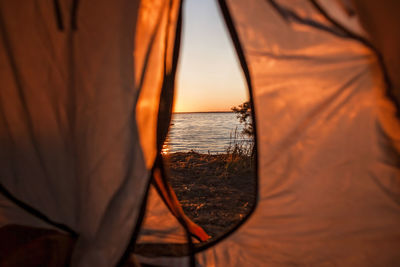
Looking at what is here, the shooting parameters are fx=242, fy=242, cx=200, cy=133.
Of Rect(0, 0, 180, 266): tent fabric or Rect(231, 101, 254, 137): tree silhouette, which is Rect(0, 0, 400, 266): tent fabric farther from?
Rect(231, 101, 254, 137): tree silhouette

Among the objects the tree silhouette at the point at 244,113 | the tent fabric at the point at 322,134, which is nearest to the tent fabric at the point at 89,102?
the tent fabric at the point at 322,134

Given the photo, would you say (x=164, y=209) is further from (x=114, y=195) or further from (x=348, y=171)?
(x=348, y=171)

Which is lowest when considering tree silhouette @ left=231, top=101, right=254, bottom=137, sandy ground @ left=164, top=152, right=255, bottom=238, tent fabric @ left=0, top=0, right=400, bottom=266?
sandy ground @ left=164, top=152, right=255, bottom=238

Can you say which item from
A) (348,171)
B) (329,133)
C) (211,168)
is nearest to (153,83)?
(329,133)

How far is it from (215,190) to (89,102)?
2561mm

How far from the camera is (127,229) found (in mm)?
978

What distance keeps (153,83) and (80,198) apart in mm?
582

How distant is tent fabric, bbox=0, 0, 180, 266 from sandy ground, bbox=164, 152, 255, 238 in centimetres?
84

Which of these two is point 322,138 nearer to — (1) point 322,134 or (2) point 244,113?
(1) point 322,134

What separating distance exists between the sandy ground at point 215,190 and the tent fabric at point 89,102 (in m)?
0.84

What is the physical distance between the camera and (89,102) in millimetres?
1009

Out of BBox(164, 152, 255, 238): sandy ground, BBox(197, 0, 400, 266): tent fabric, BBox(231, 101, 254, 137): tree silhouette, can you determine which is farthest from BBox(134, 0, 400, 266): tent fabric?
BBox(231, 101, 254, 137): tree silhouette

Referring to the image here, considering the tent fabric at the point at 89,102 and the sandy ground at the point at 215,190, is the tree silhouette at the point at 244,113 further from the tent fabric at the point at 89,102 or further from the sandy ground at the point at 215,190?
the tent fabric at the point at 89,102

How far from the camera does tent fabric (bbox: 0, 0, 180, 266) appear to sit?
979 mm
